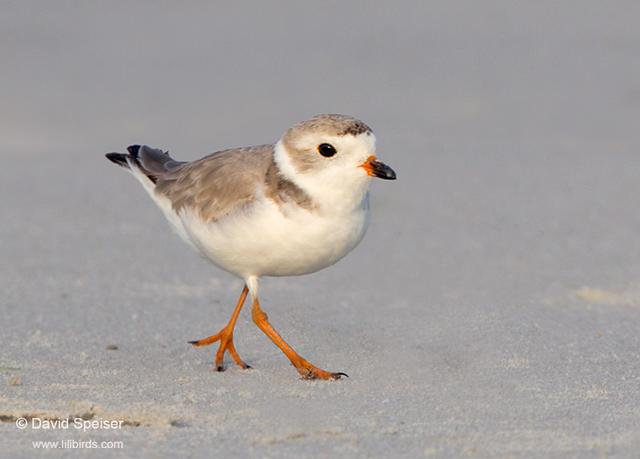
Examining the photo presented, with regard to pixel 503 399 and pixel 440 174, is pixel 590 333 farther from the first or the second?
pixel 440 174

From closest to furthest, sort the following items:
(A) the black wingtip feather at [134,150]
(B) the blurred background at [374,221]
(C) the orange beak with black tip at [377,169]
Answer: (B) the blurred background at [374,221] → (C) the orange beak with black tip at [377,169] → (A) the black wingtip feather at [134,150]

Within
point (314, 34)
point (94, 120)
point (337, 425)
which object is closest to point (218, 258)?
point (337, 425)

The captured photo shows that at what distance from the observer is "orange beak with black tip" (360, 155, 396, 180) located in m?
5.14

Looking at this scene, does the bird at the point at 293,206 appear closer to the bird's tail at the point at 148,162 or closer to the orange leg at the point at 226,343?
the orange leg at the point at 226,343

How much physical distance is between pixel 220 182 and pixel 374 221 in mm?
3199

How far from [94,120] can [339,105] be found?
8.46ft

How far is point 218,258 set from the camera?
559 centimetres

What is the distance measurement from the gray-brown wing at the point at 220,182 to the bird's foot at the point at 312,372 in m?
0.78

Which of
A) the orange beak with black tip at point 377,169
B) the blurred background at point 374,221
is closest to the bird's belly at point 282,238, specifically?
the orange beak with black tip at point 377,169

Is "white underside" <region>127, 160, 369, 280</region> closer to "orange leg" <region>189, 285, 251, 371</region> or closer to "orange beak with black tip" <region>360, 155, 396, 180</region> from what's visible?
"orange beak with black tip" <region>360, 155, 396, 180</region>

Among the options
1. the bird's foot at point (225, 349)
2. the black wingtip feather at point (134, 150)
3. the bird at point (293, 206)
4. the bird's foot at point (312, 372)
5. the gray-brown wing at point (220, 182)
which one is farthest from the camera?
the black wingtip feather at point (134, 150)

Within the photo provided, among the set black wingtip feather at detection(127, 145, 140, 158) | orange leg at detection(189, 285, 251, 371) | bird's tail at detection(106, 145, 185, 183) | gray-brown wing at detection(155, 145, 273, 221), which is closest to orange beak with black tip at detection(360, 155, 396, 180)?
gray-brown wing at detection(155, 145, 273, 221)

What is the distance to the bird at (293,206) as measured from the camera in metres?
5.25

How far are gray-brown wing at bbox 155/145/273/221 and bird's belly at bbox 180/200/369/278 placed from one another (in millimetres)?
100
